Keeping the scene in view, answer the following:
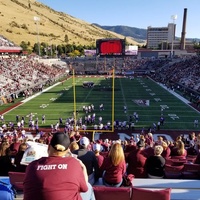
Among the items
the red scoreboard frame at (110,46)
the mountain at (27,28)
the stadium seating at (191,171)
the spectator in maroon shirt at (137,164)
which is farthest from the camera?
the mountain at (27,28)

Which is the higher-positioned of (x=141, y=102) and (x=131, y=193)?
(x=131, y=193)

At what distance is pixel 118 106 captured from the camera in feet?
97.3

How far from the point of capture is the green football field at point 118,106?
2380 centimetres

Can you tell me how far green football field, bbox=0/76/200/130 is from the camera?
2380 cm

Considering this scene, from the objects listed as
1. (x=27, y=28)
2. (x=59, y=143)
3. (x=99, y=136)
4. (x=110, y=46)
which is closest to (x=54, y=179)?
(x=59, y=143)

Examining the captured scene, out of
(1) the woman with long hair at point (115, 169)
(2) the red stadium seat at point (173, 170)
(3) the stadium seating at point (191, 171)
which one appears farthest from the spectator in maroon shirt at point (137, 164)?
(1) the woman with long hair at point (115, 169)

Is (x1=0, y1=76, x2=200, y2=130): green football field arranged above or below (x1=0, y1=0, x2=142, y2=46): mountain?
below

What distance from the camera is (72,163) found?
90.3 inches

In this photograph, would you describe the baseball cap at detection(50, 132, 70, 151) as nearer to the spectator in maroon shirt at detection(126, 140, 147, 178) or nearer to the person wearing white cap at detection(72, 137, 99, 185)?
the person wearing white cap at detection(72, 137, 99, 185)

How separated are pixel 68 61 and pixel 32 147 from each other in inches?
3054

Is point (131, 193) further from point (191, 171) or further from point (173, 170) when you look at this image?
point (191, 171)

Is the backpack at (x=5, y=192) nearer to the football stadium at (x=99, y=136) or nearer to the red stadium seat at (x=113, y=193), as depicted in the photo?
the football stadium at (x=99, y=136)

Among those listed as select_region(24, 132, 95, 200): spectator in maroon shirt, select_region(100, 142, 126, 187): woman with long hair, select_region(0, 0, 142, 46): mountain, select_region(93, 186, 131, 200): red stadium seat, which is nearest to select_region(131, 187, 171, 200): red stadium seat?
select_region(93, 186, 131, 200): red stadium seat

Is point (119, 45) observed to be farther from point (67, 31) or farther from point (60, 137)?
point (67, 31)
